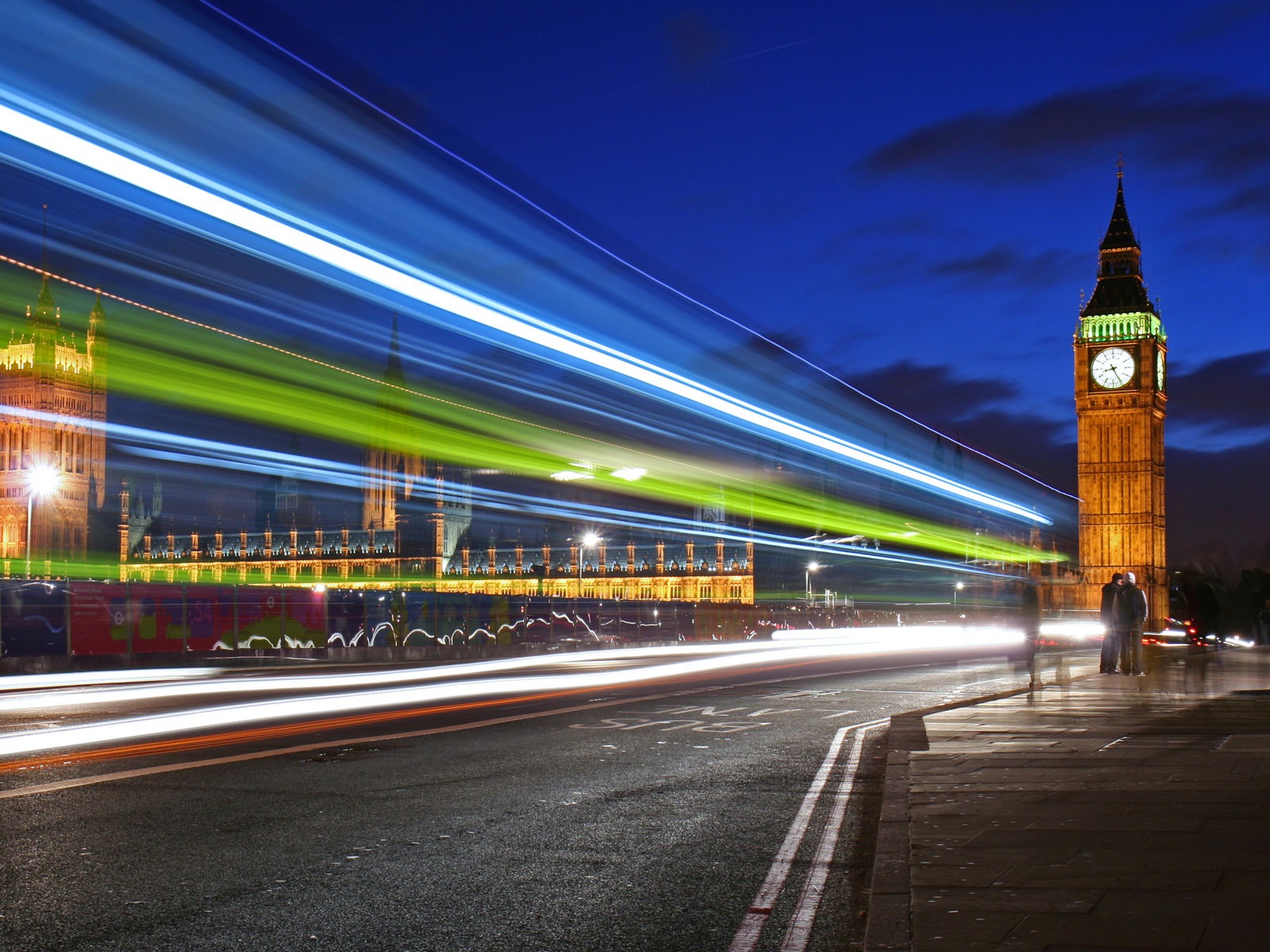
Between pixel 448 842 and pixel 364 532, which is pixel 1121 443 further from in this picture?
pixel 448 842

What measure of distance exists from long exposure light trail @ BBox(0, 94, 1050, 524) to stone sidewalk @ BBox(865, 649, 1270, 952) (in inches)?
497

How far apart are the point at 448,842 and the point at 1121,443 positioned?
124 metres

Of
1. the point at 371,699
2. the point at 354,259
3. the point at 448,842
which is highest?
the point at 354,259

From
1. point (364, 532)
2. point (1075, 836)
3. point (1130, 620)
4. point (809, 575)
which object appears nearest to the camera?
point (1075, 836)

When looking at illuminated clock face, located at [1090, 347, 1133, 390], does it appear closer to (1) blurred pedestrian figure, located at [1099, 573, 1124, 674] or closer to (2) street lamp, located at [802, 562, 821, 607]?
(2) street lamp, located at [802, 562, 821, 607]

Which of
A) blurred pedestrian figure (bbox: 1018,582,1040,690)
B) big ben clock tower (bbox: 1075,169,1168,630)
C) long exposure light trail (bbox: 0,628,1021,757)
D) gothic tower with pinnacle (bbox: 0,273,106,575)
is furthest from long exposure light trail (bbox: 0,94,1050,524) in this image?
gothic tower with pinnacle (bbox: 0,273,106,575)

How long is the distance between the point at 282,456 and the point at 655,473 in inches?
1753

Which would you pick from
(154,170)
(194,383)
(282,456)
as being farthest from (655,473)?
(154,170)

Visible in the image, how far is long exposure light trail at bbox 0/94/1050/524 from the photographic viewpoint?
17.0 m

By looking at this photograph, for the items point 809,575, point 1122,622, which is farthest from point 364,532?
point 1122,622

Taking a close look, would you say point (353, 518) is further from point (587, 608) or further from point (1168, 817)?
point (1168, 817)

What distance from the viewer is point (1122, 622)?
22.9 m

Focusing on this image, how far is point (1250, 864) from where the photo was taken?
6570 mm

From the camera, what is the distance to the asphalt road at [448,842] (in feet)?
19.6
